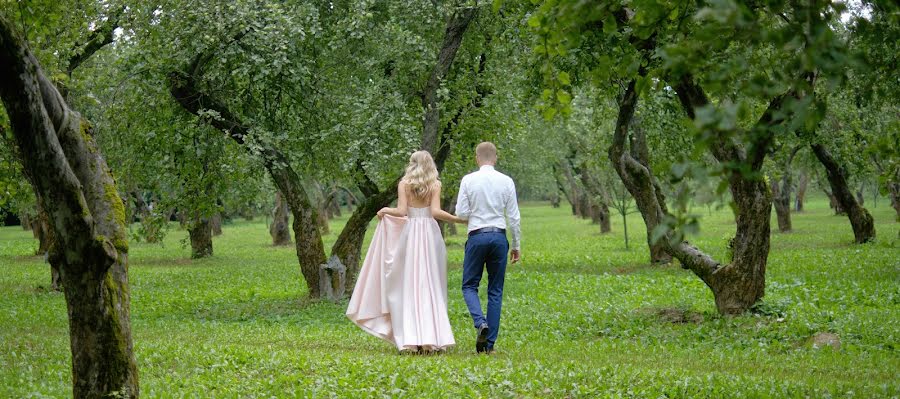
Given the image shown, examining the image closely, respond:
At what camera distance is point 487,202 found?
1088 centimetres

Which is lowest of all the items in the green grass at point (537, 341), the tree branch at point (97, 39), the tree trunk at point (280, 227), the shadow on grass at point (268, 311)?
the shadow on grass at point (268, 311)

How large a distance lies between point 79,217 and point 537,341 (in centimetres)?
766

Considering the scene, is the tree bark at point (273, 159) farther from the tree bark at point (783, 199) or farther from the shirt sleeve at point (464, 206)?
the tree bark at point (783, 199)

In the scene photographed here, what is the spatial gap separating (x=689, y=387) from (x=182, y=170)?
489 inches

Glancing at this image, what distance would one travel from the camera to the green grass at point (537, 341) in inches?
337

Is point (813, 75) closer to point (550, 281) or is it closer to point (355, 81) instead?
point (355, 81)

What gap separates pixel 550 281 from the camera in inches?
894

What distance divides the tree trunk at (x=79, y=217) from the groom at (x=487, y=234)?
437 centimetres

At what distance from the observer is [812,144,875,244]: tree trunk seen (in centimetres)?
2968

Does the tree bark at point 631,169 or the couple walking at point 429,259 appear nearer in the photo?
the couple walking at point 429,259

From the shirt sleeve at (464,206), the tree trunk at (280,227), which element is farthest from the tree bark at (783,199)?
the shirt sleeve at (464,206)

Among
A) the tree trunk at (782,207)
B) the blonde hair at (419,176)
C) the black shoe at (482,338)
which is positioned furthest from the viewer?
the tree trunk at (782,207)

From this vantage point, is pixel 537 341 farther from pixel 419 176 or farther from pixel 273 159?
pixel 273 159

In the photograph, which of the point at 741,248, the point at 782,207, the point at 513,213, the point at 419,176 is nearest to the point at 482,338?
the point at 513,213
